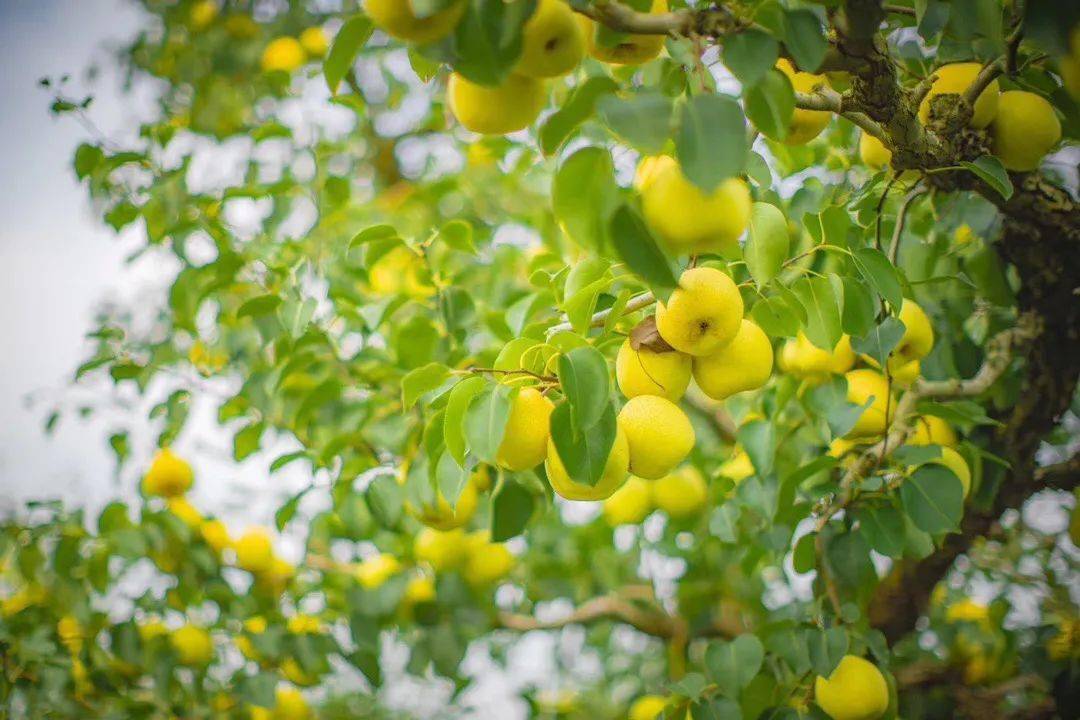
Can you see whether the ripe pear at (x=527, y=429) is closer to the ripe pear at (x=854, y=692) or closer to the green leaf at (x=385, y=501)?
the green leaf at (x=385, y=501)

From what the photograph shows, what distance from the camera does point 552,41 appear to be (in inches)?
25.3

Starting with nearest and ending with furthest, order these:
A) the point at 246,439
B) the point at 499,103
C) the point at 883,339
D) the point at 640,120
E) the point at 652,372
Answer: the point at 640,120 < the point at 499,103 < the point at 652,372 < the point at 883,339 < the point at 246,439

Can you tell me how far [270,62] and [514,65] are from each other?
6.80 feet

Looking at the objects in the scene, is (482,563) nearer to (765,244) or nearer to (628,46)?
(765,244)

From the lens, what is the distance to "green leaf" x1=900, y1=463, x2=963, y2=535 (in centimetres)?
99

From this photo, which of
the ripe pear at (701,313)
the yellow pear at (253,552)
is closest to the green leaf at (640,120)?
the ripe pear at (701,313)

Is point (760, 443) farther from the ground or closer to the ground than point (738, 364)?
closer to the ground

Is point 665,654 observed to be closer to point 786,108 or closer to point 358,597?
point 358,597

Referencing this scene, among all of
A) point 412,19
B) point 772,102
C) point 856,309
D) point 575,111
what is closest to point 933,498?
point 856,309

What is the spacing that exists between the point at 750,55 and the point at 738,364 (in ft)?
1.07

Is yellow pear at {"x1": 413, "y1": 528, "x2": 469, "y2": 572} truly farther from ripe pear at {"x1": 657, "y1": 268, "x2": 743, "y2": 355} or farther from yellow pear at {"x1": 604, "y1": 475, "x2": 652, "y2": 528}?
ripe pear at {"x1": 657, "y1": 268, "x2": 743, "y2": 355}

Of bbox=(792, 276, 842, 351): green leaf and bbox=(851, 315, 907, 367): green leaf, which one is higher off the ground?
bbox=(792, 276, 842, 351): green leaf

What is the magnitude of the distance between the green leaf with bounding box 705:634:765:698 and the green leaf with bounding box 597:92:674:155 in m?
0.82

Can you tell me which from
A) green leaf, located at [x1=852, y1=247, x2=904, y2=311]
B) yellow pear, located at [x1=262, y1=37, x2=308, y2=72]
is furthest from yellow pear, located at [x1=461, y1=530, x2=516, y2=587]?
yellow pear, located at [x1=262, y1=37, x2=308, y2=72]
